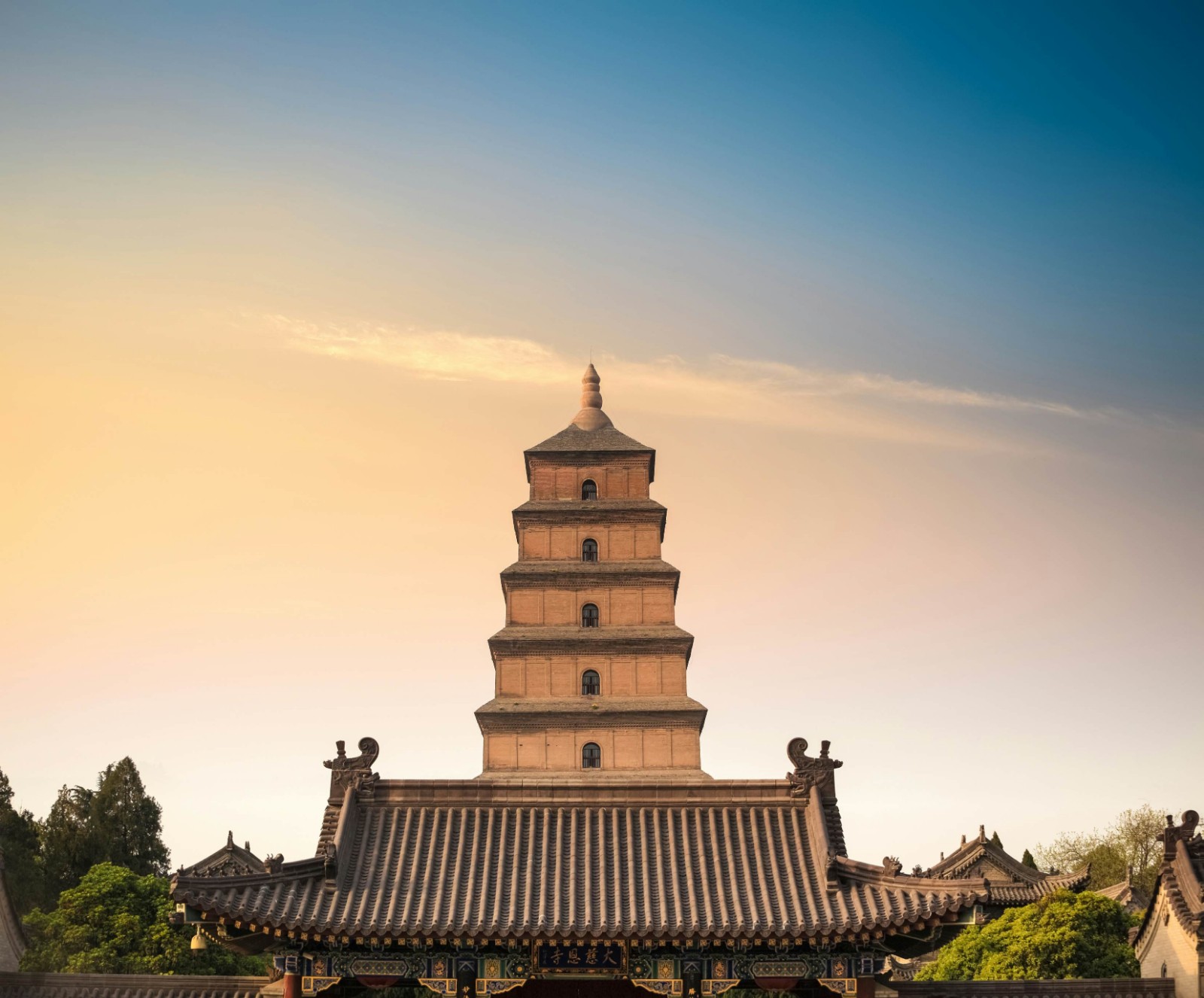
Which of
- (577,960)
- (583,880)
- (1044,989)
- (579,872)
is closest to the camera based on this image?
(577,960)

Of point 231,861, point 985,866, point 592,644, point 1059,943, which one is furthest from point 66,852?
point 1059,943

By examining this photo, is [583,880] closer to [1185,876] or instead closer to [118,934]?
[1185,876]

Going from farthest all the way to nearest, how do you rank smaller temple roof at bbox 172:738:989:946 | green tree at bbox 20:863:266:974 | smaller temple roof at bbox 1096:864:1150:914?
smaller temple roof at bbox 1096:864:1150:914 < green tree at bbox 20:863:266:974 < smaller temple roof at bbox 172:738:989:946

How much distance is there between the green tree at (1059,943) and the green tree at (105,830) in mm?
36126

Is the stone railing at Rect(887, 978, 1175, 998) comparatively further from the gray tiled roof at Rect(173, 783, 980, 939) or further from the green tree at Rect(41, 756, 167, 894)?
the green tree at Rect(41, 756, 167, 894)

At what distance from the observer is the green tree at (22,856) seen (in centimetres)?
5447

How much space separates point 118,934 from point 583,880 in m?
24.9

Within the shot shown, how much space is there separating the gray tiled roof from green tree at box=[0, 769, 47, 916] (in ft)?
130

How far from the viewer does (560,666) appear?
44.3 meters

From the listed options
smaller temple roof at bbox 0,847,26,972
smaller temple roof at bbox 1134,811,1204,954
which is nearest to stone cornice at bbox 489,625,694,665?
smaller temple roof at bbox 0,847,26,972

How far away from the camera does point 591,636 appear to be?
44406 millimetres

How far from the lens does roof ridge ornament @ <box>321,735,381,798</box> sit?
20.5 meters

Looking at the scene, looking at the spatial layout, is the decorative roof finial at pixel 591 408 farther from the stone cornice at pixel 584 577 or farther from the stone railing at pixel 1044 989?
the stone railing at pixel 1044 989

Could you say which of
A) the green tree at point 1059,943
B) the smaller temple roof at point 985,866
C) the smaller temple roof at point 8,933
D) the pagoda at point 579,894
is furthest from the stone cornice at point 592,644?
the pagoda at point 579,894
